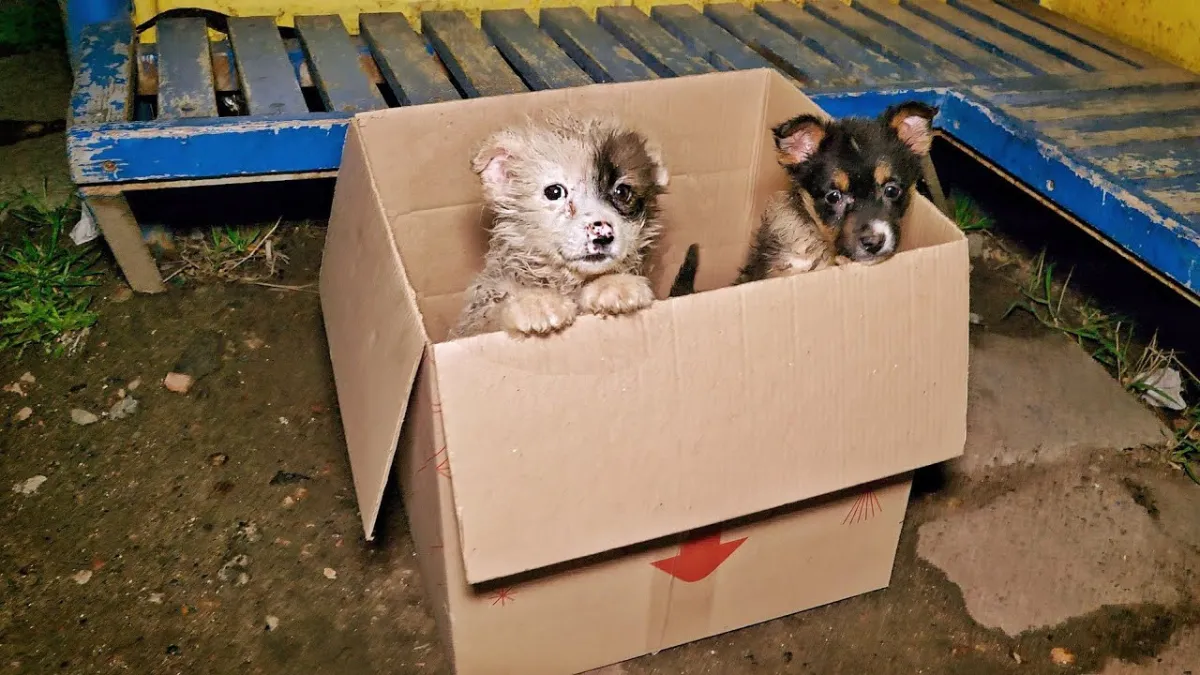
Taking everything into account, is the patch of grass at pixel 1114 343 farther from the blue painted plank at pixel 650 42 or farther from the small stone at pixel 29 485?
the small stone at pixel 29 485

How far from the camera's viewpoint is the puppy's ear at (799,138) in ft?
7.57

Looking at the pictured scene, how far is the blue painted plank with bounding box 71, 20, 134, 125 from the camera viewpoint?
2869 mm

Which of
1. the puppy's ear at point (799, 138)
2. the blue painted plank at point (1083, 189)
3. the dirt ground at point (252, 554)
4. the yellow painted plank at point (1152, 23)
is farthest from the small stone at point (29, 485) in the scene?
the yellow painted plank at point (1152, 23)

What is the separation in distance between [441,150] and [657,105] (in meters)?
0.65

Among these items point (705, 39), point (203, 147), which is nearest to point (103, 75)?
point (203, 147)

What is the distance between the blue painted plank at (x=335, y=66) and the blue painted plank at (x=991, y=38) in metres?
2.41

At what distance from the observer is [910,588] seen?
258 cm

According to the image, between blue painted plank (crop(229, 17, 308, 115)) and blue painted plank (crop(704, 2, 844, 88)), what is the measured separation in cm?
173

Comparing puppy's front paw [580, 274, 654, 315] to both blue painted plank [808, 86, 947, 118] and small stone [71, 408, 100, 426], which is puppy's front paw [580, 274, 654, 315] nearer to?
blue painted plank [808, 86, 947, 118]

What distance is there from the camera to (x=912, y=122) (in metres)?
2.52

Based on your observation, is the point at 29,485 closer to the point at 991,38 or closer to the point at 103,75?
the point at 103,75

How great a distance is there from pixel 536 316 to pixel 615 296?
17 cm

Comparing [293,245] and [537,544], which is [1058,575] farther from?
[293,245]

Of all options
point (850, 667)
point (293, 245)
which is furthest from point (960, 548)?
point (293, 245)
